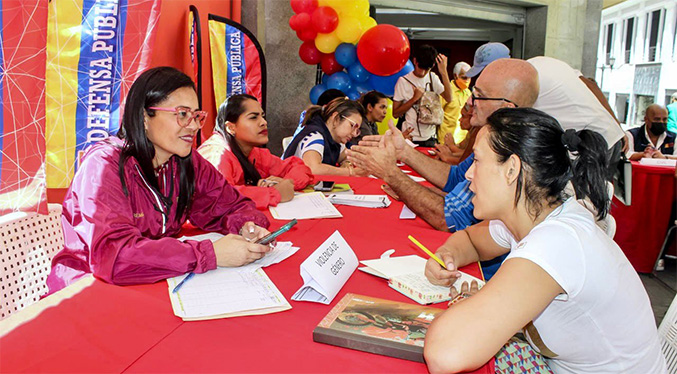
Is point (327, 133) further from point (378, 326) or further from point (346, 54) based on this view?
point (378, 326)

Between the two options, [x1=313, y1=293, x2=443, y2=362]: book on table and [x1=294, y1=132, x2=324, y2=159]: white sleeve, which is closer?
[x1=313, y1=293, x2=443, y2=362]: book on table

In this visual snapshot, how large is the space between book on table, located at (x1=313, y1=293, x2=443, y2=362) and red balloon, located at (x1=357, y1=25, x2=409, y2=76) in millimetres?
3752

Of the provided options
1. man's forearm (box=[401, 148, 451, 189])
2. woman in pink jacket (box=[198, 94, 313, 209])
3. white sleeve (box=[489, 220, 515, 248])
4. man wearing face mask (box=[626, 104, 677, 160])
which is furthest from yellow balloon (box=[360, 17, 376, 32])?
white sleeve (box=[489, 220, 515, 248])

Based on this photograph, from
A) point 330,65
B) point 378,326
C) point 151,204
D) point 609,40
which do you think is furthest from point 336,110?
point 609,40

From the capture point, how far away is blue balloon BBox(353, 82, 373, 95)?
5215mm

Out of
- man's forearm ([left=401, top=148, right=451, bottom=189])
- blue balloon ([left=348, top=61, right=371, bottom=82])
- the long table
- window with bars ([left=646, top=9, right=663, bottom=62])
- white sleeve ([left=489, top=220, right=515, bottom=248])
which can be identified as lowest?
the long table

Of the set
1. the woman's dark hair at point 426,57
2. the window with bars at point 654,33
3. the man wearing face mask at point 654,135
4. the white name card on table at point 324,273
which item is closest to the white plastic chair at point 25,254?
the white name card on table at point 324,273

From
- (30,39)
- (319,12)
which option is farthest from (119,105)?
(319,12)

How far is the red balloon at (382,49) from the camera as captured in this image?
15.2 ft

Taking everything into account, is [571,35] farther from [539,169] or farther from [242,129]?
[539,169]

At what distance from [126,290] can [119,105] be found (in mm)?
1262

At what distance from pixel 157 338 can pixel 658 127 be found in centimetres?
594

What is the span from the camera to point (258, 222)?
188cm

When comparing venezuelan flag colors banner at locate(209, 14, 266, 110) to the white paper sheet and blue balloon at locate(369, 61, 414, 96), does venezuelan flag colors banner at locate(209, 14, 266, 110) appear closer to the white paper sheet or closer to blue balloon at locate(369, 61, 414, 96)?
blue balloon at locate(369, 61, 414, 96)
